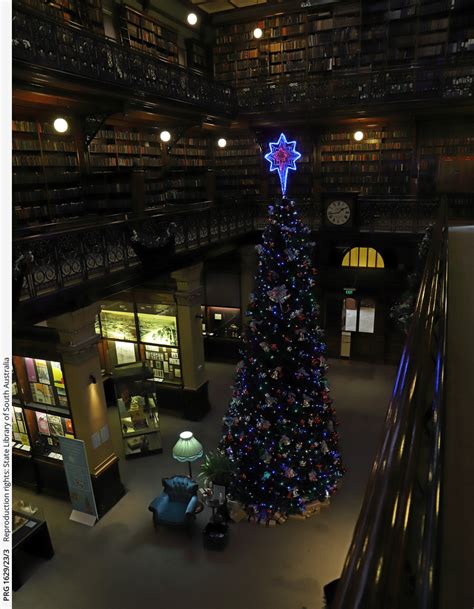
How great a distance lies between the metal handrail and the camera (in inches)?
17.9

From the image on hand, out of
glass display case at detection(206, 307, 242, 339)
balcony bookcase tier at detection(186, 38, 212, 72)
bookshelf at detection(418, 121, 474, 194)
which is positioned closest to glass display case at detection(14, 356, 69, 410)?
glass display case at detection(206, 307, 242, 339)

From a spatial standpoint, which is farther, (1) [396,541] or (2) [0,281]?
(2) [0,281]

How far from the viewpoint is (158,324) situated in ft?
27.3

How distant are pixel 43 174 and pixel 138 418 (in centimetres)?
446

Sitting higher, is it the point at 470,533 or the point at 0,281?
the point at 0,281

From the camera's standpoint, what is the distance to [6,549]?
A: 10.8ft

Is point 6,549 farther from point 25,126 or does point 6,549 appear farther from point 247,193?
point 247,193

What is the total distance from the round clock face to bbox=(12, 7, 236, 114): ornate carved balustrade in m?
3.28

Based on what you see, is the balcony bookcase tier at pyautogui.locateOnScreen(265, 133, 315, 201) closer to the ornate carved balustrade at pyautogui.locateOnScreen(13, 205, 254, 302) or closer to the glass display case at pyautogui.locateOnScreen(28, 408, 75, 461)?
the ornate carved balustrade at pyautogui.locateOnScreen(13, 205, 254, 302)

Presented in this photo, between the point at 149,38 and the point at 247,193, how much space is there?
4.28 m

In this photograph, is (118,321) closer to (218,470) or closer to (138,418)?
(138,418)

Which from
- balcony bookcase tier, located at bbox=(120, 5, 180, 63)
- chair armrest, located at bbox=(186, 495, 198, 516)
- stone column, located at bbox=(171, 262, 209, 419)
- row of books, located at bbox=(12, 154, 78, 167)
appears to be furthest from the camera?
balcony bookcase tier, located at bbox=(120, 5, 180, 63)

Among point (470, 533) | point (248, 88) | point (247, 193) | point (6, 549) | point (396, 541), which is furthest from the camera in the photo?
point (247, 193)

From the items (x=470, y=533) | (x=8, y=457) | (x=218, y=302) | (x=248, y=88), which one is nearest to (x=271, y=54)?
(x=248, y=88)
